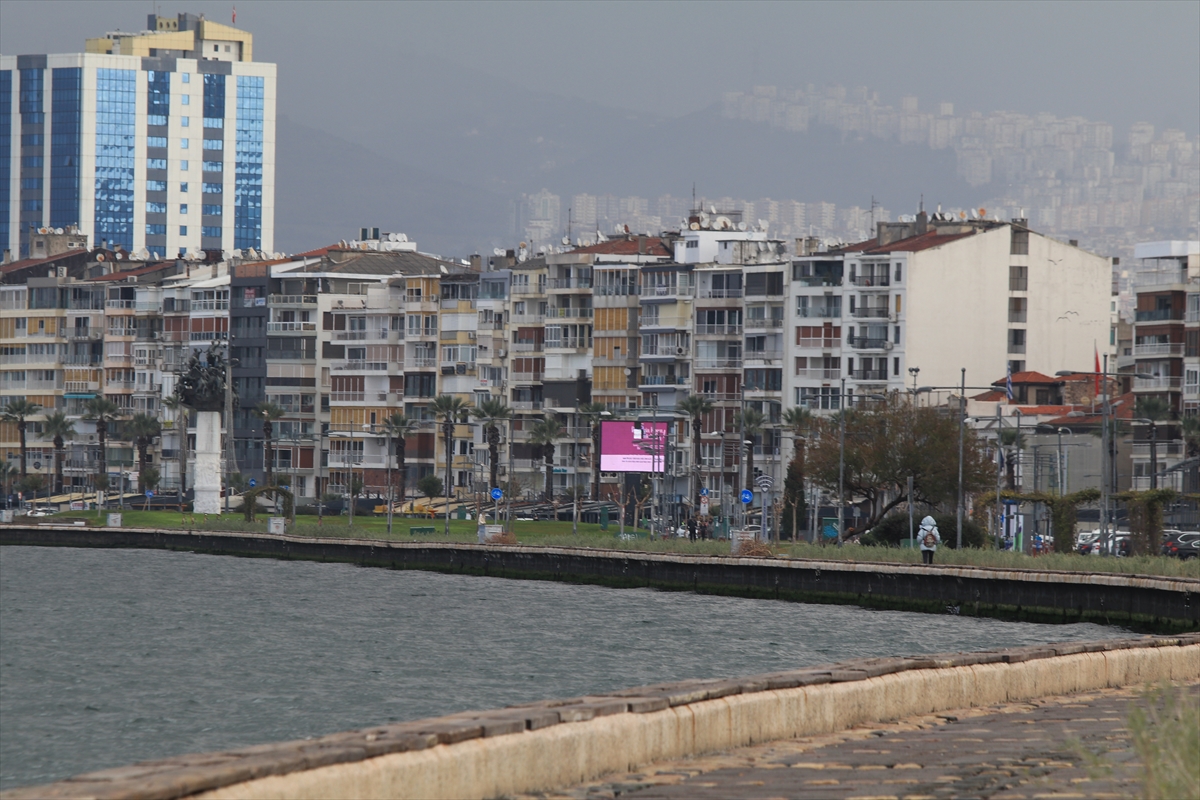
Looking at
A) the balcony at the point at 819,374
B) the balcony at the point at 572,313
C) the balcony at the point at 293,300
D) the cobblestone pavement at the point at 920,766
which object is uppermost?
the balcony at the point at 293,300

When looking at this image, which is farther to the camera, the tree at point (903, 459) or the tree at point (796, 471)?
the tree at point (796, 471)

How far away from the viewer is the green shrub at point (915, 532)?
3403 inches

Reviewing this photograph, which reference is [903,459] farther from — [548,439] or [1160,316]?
[548,439]

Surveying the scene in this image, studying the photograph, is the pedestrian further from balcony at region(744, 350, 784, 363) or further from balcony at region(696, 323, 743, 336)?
balcony at region(696, 323, 743, 336)

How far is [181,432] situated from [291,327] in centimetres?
1774

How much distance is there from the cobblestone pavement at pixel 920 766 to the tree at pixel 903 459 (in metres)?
85.8

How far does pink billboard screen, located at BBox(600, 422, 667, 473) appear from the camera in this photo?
131000 millimetres

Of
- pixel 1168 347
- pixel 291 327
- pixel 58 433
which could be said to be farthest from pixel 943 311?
pixel 58 433

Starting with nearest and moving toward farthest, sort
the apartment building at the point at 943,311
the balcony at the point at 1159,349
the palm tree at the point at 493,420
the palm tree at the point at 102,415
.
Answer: the balcony at the point at 1159,349, the apartment building at the point at 943,311, the palm tree at the point at 493,420, the palm tree at the point at 102,415

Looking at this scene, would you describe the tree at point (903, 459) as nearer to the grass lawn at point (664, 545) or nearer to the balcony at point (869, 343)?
the grass lawn at point (664, 545)

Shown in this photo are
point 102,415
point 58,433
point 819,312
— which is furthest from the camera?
point 58,433

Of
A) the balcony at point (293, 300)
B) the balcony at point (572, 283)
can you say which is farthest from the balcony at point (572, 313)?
the balcony at point (293, 300)

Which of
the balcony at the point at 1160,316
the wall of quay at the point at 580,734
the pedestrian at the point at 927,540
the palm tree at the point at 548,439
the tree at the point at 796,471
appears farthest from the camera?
the palm tree at the point at 548,439

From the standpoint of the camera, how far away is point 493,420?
152 m
